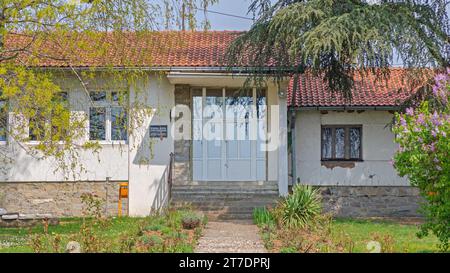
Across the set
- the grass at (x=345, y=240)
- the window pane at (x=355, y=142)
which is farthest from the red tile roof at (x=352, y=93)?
the grass at (x=345, y=240)

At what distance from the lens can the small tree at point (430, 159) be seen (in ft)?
32.3

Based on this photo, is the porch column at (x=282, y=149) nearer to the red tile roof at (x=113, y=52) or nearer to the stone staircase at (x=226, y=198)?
the stone staircase at (x=226, y=198)

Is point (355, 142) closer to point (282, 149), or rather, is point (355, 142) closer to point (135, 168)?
point (282, 149)

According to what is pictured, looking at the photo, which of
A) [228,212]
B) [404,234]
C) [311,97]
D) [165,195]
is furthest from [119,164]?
[404,234]

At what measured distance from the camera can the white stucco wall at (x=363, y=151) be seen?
2045 cm

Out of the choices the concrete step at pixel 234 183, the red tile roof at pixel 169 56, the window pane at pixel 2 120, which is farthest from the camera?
the concrete step at pixel 234 183

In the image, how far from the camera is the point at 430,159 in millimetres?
10078

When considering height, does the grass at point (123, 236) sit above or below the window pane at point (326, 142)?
below

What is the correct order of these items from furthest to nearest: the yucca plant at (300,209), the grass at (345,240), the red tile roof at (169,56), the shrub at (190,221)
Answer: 1. the yucca plant at (300,209)
2. the shrub at (190,221)
3. the red tile roof at (169,56)
4. the grass at (345,240)

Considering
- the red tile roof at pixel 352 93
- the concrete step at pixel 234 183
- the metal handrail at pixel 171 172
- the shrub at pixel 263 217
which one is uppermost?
the red tile roof at pixel 352 93

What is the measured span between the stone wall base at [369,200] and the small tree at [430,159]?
9.68m

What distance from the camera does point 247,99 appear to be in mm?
19359

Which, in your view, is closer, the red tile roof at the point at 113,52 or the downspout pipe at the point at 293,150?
the red tile roof at the point at 113,52

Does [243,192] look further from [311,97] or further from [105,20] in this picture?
[105,20]
